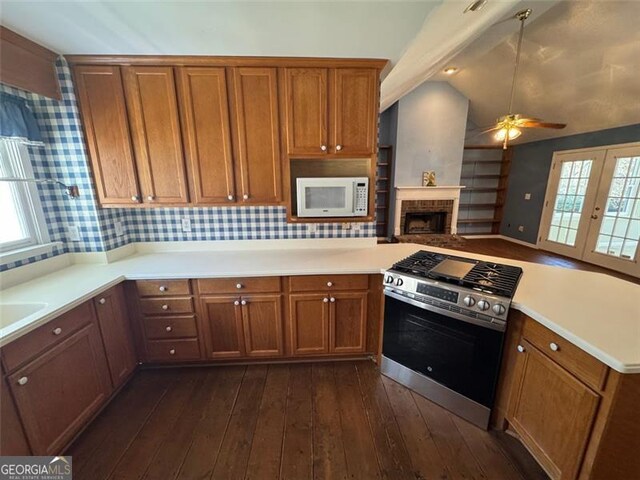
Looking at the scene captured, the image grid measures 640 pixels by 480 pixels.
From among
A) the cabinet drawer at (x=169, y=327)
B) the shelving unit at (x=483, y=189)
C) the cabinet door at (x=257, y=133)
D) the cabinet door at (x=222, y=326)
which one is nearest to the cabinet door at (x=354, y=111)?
the cabinet door at (x=257, y=133)

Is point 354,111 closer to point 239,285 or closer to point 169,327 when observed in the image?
point 239,285

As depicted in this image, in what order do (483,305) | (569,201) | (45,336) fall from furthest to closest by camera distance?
(569,201)
(483,305)
(45,336)

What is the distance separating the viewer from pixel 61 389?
4.73ft

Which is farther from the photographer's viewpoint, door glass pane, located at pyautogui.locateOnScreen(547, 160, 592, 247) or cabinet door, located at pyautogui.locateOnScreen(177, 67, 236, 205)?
door glass pane, located at pyautogui.locateOnScreen(547, 160, 592, 247)

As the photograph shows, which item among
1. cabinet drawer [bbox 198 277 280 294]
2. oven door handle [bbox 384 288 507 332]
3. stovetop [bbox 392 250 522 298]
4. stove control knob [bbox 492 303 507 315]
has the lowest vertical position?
oven door handle [bbox 384 288 507 332]

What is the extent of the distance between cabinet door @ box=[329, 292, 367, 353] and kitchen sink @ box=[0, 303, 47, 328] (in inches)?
71.6

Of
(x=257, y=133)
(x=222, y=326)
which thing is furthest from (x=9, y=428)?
(x=257, y=133)

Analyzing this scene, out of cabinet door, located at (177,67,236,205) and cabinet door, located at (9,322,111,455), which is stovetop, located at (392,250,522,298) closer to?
cabinet door, located at (177,67,236,205)

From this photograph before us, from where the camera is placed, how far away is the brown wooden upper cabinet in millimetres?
1936

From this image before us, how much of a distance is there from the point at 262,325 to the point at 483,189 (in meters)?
6.67

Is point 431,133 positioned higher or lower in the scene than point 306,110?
higher

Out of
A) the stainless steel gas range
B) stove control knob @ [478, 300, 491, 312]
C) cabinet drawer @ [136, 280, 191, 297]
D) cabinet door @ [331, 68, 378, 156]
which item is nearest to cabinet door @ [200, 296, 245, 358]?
cabinet drawer @ [136, 280, 191, 297]

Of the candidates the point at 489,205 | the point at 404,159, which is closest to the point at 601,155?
the point at 489,205

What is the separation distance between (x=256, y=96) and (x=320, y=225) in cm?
118
